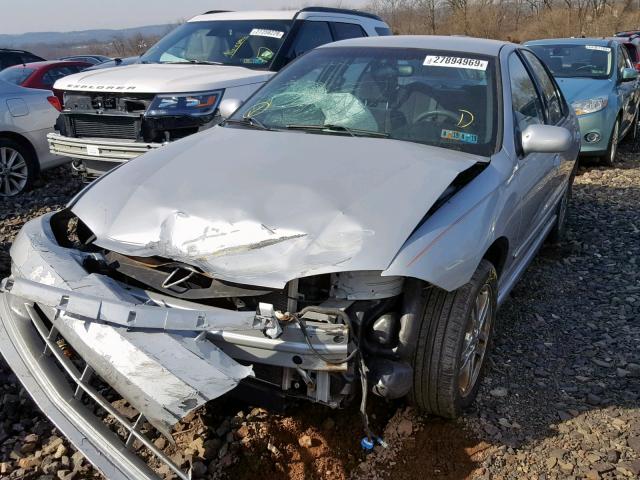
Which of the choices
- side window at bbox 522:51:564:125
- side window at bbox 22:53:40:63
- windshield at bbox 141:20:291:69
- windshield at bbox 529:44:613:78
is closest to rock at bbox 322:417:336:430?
side window at bbox 522:51:564:125

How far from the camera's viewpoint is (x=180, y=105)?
5.50 meters

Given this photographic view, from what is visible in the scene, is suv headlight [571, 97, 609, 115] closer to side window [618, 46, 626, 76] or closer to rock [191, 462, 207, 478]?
side window [618, 46, 626, 76]

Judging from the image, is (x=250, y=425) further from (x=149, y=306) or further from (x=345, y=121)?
(x=345, y=121)

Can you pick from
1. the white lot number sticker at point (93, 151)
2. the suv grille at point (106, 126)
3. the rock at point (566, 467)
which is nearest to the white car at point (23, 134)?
the suv grille at point (106, 126)

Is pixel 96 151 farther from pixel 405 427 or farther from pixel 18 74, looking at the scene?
pixel 18 74

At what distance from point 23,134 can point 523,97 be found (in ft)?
18.3

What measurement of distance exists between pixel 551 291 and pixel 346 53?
7.37 ft

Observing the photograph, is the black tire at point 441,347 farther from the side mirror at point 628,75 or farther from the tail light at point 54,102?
A: the side mirror at point 628,75

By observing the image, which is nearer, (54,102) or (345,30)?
(54,102)

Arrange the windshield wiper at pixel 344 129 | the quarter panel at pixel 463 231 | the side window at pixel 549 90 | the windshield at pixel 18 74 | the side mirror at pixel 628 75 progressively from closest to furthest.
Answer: the quarter panel at pixel 463 231, the windshield wiper at pixel 344 129, the side window at pixel 549 90, the side mirror at pixel 628 75, the windshield at pixel 18 74

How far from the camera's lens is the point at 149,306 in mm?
2209

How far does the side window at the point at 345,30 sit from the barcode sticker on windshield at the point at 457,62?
12.8ft

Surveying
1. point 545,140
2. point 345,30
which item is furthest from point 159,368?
point 345,30

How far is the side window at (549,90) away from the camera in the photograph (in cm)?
436
